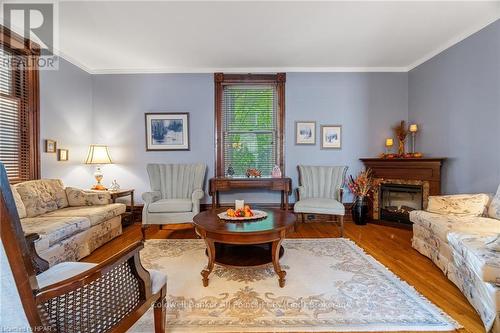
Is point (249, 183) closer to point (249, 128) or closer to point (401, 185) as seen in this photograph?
point (249, 128)

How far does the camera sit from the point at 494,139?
2861 mm

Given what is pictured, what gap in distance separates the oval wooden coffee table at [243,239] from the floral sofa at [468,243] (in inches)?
52.9

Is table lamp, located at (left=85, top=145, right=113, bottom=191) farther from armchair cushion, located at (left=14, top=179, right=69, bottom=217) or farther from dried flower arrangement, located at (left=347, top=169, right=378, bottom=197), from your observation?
dried flower arrangement, located at (left=347, top=169, right=378, bottom=197)

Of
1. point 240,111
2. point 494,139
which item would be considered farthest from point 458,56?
point 240,111

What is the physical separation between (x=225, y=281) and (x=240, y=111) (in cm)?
311

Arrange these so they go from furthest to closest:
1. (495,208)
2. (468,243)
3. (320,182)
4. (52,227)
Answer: (320,182)
(495,208)
(52,227)
(468,243)

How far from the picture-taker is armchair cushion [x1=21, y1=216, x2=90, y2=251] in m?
2.23

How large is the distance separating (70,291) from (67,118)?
3.90 m

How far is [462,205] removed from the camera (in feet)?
8.79

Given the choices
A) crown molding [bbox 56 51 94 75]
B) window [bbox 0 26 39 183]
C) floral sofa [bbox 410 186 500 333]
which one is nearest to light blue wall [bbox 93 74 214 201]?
crown molding [bbox 56 51 94 75]

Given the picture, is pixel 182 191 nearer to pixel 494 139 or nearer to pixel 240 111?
pixel 240 111

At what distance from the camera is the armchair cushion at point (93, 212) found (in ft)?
9.51

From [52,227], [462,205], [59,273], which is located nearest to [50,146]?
[52,227]

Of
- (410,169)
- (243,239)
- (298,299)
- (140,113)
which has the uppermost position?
(140,113)
